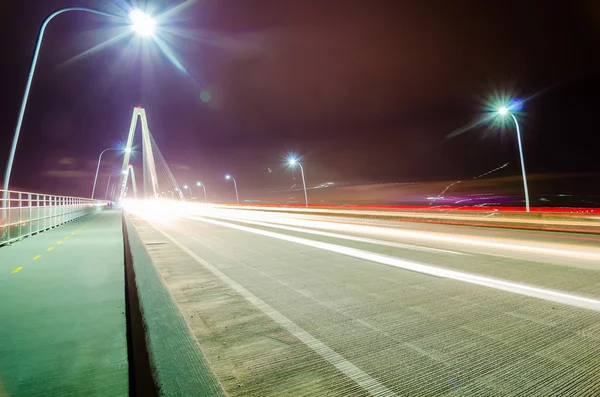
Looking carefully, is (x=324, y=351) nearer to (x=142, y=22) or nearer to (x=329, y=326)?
(x=329, y=326)

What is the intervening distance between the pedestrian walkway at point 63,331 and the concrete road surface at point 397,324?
917 millimetres

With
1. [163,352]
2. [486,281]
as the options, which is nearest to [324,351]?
[163,352]

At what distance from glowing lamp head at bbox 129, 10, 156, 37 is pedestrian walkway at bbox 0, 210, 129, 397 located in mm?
8533

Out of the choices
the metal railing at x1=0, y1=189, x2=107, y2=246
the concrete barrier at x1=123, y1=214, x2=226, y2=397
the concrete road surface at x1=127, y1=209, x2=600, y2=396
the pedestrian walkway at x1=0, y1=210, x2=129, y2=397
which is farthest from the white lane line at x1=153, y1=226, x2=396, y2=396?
the metal railing at x1=0, y1=189, x2=107, y2=246

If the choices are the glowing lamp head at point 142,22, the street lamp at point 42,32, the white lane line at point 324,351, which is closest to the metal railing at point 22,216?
the street lamp at point 42,32

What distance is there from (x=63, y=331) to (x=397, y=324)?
3.98 metres

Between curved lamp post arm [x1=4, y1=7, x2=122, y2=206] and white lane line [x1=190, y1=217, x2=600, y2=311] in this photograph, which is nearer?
white lane line [x1=190, y1=217, x2=600, y2=311]

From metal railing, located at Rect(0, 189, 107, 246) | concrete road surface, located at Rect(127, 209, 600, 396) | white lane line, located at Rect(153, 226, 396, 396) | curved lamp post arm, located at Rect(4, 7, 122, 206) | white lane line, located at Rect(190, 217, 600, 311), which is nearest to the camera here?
white lane line, located at Rect(153, 226, 396, 396)

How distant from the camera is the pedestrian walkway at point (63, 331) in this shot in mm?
2963

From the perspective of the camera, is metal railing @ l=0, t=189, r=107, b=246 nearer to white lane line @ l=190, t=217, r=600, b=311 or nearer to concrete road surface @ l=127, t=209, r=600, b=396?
concrete road surface @ l=127, t=209, r=600, b=396

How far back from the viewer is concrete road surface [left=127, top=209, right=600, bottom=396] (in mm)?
2979

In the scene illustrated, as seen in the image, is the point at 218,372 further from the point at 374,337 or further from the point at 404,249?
→ the point at 404,249

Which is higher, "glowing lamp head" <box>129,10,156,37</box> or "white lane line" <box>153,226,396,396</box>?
"glowing lamp head" <box>129,10,156,37</box>

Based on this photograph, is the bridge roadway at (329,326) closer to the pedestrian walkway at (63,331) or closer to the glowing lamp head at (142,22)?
the pedestrian walkway at (63,331)
